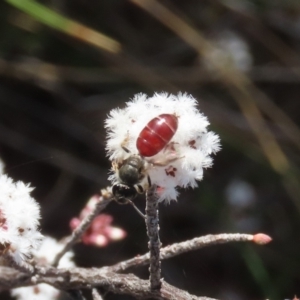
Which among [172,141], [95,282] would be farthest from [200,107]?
[172,141]

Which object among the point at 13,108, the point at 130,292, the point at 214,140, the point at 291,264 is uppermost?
the point at 13,108

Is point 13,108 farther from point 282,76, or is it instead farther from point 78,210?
point 282,76

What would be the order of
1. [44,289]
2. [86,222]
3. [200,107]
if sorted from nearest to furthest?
[86,222]
[44,289]
[200,107]

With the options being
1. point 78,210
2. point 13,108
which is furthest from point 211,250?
point 13,108

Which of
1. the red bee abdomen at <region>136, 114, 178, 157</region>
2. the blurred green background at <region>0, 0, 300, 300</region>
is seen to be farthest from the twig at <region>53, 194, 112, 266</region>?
the blurred green background at <region>0, 0, 300, 300</region>

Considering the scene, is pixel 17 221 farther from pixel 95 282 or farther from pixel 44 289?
pixel 44 289

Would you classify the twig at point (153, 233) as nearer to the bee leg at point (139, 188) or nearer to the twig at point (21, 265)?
the bee leg at point (139, 188)

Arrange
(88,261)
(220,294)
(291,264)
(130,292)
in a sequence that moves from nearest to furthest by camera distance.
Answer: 1. (130,292)
2. (88,261)
3. (220,294)
4. (291,264)
